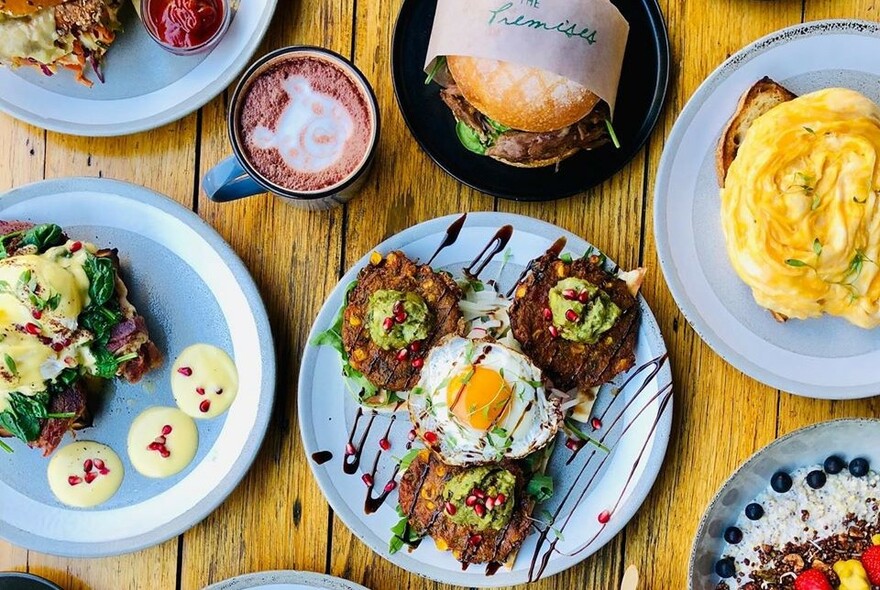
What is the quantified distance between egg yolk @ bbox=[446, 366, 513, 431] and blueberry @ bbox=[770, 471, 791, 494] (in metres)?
0.72

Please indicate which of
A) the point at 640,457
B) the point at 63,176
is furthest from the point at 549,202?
the point at 63,176

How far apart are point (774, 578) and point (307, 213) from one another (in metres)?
1.44

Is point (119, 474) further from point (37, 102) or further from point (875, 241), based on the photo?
point (875, 241)

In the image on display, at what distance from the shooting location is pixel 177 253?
7.33 feet

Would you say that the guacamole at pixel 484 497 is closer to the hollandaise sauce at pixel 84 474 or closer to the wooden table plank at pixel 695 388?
the wooden table plank at pixel 695 388

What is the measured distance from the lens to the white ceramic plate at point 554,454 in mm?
2127

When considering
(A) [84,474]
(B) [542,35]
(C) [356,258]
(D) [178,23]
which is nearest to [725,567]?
(C) [356,258]

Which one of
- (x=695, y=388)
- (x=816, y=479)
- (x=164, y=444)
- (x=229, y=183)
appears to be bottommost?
(x=164, y=444)

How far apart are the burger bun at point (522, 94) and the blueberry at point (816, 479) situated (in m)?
1.02

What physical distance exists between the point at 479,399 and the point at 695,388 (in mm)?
581

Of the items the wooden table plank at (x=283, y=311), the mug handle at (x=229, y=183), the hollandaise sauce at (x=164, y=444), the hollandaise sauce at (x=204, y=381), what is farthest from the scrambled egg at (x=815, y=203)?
the hollandaise sauce at (x=164, y=444)

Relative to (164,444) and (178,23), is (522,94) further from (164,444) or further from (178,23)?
(164,444)

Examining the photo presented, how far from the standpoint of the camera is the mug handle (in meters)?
2.08

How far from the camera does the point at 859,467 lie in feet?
7.16
